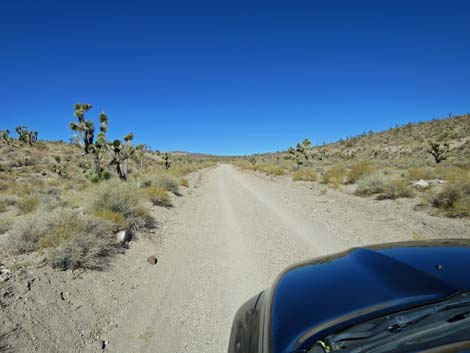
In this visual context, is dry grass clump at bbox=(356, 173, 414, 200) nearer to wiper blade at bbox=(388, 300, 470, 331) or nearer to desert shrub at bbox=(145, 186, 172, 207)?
desert shrub at bbox=(145, 186, 172, 207)

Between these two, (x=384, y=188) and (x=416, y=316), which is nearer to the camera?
(x=416, y=316)

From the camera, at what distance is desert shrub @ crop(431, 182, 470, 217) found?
23.5 feet

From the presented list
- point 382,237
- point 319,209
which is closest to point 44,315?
point 382,237

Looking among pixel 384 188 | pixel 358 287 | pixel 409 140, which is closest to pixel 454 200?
pixel 384 188

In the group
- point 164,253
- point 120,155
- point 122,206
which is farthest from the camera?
point 120,155

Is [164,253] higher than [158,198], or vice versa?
[158,198]

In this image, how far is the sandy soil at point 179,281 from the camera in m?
3.15

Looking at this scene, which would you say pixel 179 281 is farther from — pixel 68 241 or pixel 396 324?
pixel 396 324

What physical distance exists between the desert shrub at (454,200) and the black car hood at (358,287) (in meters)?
6.41

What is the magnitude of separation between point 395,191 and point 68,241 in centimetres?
1122

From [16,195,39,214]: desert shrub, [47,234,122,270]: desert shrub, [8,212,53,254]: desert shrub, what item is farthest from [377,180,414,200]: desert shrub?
[16,195,39,214]: desert shrub

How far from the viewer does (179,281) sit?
4.63m

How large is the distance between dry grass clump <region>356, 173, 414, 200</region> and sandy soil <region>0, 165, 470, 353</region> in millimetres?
1651

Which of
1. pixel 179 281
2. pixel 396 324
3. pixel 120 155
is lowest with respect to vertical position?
pixel 179 281
